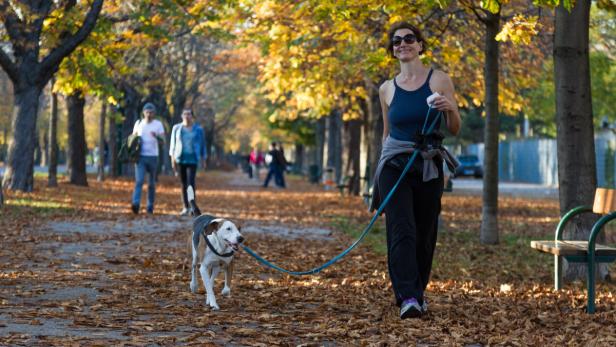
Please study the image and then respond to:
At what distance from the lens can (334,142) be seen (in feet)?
146

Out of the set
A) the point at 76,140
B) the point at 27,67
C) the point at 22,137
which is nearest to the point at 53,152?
the point at 76,140

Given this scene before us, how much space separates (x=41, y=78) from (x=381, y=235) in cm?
966

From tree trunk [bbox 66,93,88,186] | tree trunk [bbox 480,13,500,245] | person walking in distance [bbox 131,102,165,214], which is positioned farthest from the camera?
tree trunk [bbox 66,93,88,186]

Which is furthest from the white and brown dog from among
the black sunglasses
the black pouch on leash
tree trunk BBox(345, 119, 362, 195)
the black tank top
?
tree trunk BBox(345, 119, 362, 195)

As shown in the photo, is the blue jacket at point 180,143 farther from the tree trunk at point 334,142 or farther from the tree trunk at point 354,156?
the tree trunk at point 334,142

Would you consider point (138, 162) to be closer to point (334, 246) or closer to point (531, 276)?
point (334, 246)

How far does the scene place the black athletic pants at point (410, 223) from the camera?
734 centimetres

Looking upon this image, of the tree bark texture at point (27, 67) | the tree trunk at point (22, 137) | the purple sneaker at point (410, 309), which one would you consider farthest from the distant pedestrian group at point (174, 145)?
the purple sneaker at point (410, 309)

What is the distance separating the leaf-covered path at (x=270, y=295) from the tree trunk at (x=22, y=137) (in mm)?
6170

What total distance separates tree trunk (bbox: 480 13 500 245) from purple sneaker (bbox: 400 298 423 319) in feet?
22.9

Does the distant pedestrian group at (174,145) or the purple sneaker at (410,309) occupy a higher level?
the distant pedestrian group at (174,145)

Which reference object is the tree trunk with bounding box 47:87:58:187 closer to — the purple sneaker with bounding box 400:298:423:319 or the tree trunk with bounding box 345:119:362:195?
the tree trunk with bounding box 345:119:362:195

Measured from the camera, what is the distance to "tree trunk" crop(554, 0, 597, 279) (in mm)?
9734

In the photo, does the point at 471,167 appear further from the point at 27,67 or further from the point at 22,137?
the point at 27,67
